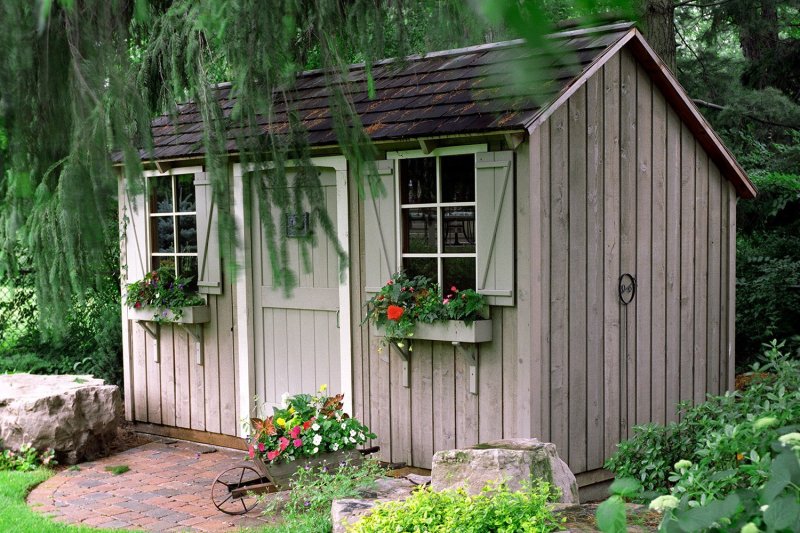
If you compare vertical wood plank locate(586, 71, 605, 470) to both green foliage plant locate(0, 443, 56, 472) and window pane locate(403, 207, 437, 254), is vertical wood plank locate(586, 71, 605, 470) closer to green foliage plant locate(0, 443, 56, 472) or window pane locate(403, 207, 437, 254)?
window pane locate(403, 207, 437, 254)

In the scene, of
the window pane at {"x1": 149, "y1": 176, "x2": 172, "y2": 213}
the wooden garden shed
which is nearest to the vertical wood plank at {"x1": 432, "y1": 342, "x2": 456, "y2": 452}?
the wooden garden shed

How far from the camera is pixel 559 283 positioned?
6.21 m

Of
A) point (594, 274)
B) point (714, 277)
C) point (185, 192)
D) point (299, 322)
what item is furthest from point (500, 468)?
point (185, 192)

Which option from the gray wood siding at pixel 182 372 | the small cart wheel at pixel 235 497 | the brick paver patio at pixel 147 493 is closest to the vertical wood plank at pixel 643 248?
the small cart wheel at pixel 235 497

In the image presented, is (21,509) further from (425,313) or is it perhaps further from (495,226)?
(495,226)

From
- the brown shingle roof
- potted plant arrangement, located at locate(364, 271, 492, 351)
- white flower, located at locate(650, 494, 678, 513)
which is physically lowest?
white flower, located at locate(650, 494, 678, 513)

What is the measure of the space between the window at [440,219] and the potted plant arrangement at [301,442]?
1.18 metres

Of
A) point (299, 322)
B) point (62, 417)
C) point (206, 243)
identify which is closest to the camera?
point (62, 417)

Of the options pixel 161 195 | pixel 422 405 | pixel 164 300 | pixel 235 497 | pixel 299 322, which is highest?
pixel 161 195

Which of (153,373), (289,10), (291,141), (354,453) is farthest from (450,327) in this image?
(153,373)

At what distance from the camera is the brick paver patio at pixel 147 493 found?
5.76 m

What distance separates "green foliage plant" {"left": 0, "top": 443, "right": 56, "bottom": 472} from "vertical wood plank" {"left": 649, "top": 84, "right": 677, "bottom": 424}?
15.1ft

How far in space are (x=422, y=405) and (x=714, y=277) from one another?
110 inches

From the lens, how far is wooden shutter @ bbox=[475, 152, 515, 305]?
599 centimetres
